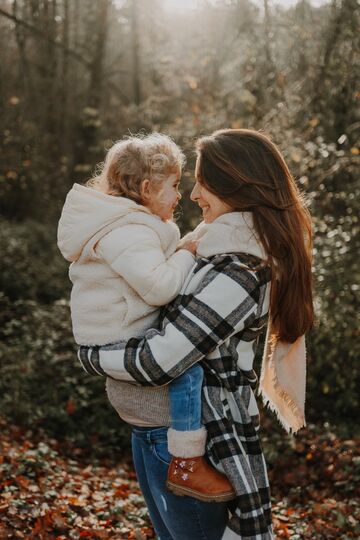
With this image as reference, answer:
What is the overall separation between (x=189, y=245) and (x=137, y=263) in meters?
0.30

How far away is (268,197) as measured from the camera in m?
2.18

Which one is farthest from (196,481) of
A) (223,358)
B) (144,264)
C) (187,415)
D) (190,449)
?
(144,264)

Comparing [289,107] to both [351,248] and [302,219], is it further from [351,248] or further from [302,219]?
[302,219]

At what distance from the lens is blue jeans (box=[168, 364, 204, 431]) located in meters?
2.04

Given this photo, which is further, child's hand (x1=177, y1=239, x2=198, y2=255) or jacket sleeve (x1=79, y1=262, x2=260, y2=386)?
child's hand (x1=177, y1=239, x2=198, y2=255)

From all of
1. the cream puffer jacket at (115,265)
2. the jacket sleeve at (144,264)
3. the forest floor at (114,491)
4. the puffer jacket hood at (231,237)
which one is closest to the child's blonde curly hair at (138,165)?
the cream puffer jacket at (115,265)

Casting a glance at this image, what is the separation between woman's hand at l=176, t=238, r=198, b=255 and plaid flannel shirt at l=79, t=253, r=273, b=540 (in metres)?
0.14

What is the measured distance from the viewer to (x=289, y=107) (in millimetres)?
8648

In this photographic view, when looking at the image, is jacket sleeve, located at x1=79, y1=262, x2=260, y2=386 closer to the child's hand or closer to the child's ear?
the child's hand

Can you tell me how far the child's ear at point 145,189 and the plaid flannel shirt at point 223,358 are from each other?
36cm

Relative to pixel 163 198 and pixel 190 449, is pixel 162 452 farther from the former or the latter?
pixel 163 198

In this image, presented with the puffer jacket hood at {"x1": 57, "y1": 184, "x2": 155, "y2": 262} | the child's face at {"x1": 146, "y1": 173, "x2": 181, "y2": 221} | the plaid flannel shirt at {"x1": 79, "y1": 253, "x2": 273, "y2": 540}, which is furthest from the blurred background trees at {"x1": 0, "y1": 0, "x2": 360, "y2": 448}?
the plaid flannel shirt at {"x1": 79, "y1": 253, "x2": 273, "y2": 540}

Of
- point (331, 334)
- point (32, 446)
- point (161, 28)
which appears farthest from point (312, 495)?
point (161, 28)

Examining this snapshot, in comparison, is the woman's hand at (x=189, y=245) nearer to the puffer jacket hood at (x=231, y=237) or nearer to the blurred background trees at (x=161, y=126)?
the puffer jacket hood at (x=231, y=237)
